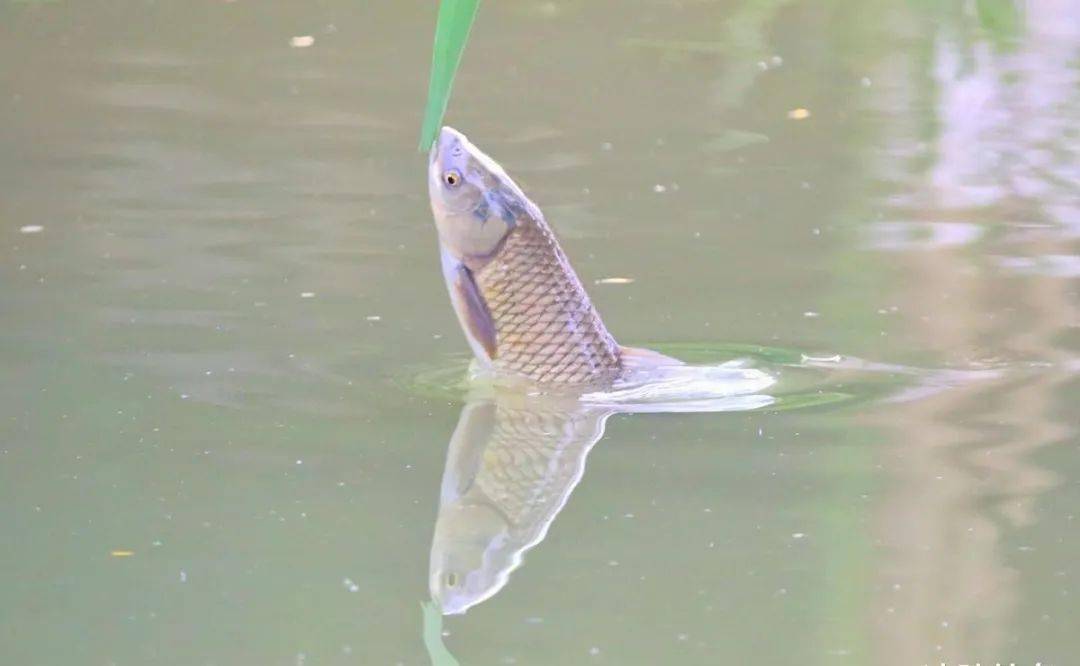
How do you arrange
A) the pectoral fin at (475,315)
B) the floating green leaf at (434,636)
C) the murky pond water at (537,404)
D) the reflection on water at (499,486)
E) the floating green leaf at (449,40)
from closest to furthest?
the floating green leaf at (449,40) < the floating green leaf at (434,636) < the murky pond water at (537,404) < the reflection on water at (499,486) < the pectoral fin at (475,315)

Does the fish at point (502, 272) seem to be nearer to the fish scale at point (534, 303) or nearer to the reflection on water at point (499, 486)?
the fish scale at point (534, 303)

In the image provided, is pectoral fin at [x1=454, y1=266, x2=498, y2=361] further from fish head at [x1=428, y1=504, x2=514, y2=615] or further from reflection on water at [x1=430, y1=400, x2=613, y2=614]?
fish head at [x1=428, y1=504, x2=514, y2=615]

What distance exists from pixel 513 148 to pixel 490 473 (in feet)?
8.64

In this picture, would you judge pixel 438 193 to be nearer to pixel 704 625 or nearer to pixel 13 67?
pixel 704 625

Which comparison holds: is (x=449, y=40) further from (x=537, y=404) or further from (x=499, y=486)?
(x=537, y=404)

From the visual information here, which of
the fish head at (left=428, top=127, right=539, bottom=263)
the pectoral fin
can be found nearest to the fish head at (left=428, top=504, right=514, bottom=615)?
the pectoral fin

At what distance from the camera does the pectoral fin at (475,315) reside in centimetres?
365

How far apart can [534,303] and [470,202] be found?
0.24 m

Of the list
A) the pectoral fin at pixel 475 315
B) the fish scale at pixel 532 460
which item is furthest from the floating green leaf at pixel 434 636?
the pectoral fin at pixel 475 315

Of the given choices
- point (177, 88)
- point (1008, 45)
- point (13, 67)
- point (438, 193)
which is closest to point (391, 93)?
point (177, 88)

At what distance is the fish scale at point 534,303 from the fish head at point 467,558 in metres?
0.56

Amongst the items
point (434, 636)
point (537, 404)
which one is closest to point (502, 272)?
point (537, 404)

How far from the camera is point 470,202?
3.68m

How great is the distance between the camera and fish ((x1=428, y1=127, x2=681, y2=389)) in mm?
3668
